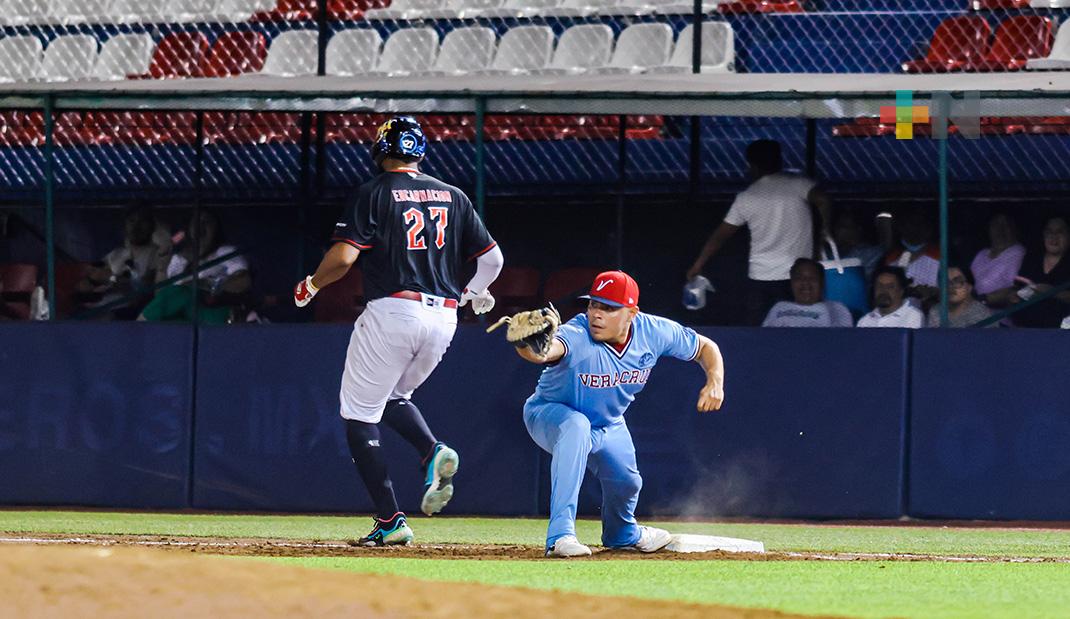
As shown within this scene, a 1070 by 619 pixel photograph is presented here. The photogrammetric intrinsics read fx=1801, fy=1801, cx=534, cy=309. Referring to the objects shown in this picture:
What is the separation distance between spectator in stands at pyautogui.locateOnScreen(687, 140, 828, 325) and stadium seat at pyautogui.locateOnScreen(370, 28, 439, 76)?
427cm

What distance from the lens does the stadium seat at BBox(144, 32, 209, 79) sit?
1638 centimetres

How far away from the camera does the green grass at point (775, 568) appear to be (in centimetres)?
640

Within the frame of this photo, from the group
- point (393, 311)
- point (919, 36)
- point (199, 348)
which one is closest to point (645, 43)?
A: point (919, 36)

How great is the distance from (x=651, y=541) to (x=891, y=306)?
12.7 ft

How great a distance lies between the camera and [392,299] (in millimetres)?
8555

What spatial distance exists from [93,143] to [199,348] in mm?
3392

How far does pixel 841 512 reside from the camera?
1145cm

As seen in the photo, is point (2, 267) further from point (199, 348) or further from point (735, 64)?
point (735, 64)

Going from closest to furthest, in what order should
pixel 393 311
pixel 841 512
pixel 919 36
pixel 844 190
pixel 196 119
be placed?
pixel 393 311, pixel 841 512, pixel 844 190, pixel 196 119, pixel 919 36

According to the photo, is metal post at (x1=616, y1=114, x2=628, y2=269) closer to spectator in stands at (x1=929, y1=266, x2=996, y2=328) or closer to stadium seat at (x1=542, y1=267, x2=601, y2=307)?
stadium seat at (x1=542, y1=267, x2=601, y2=307)

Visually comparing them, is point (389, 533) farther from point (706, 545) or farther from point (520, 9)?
point (520, 9)

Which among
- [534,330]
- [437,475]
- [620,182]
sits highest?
[620,182]

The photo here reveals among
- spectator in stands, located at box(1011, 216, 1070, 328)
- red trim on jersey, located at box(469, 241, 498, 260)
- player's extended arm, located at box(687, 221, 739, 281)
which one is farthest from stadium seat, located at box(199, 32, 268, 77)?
red trim on jersey, located at box(469, 241, 498, 260)

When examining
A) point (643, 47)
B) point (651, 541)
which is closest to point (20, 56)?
point (643, 47)
